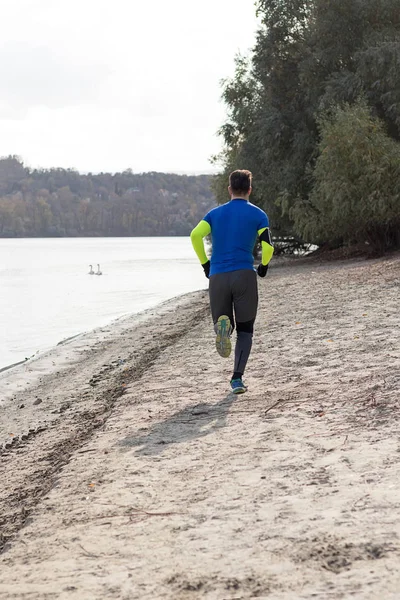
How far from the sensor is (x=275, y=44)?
120 feet

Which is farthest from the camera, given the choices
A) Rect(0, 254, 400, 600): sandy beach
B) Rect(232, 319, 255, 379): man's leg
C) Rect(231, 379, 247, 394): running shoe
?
Rect(231, 379, 247, 394): running shoe

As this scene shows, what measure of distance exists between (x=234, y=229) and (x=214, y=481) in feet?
10.0

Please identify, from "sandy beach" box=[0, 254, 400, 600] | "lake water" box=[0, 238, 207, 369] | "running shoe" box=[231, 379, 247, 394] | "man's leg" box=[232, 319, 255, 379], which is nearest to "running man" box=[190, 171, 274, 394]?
"man's leg" box=[232, 319, 255, 379]

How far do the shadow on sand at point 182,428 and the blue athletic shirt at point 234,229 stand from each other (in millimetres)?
1337

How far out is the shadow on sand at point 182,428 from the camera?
22.0ft

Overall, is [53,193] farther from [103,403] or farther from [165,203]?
[103,403]

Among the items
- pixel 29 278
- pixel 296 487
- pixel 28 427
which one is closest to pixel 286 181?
→ pixel 29 278

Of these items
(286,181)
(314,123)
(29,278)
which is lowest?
(29,278)

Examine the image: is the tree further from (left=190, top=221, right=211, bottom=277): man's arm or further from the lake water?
(left=190, top=221, right=211, bottom=277): man's arm

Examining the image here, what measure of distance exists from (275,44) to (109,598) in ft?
116

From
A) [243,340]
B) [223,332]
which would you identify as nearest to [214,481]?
[223,332]

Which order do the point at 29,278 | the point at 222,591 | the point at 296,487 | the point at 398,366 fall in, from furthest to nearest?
the point at 29,278 → the point at 398,366 → the point at 296,487 → the point at 222,591

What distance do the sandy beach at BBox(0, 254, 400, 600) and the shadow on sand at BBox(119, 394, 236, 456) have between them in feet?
0.09

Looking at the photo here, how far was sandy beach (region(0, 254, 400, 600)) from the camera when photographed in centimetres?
405
